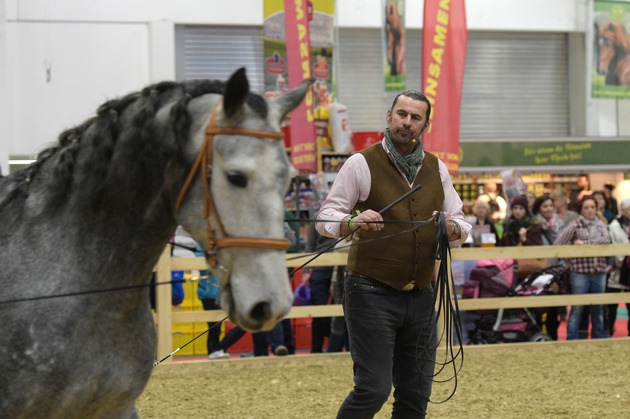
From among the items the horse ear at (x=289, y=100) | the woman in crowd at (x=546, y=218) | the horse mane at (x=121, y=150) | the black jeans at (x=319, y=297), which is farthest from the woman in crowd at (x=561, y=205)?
the horse mane at (x=121, y=150)

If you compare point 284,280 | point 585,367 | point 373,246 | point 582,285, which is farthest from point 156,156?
point 582,285

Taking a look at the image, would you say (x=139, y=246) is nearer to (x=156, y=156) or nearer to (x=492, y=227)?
(x=156, y=156)

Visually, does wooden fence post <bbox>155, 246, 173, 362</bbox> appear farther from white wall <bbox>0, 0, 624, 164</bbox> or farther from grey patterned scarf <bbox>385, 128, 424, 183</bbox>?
white wall <bbox>0, 0, 624, 164</bbox>

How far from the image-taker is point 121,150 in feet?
9.27

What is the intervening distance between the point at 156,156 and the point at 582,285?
8004 millimetres

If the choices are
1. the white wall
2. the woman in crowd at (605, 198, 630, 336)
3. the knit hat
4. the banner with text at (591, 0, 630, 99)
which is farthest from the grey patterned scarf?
the banner with text at (591, 0, 630, 99)

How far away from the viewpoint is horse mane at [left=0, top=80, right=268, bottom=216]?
276 centimetres

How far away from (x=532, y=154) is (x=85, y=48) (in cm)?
820

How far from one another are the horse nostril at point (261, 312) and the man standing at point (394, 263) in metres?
1.39

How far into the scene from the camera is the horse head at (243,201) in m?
2.53

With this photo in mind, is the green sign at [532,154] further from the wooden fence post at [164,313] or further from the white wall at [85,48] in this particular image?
the wooden fence post at [164,313]

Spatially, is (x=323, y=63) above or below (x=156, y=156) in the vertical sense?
above

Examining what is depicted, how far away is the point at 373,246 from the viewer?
399cm

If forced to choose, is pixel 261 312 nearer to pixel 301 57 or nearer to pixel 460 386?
pixel 460 386
